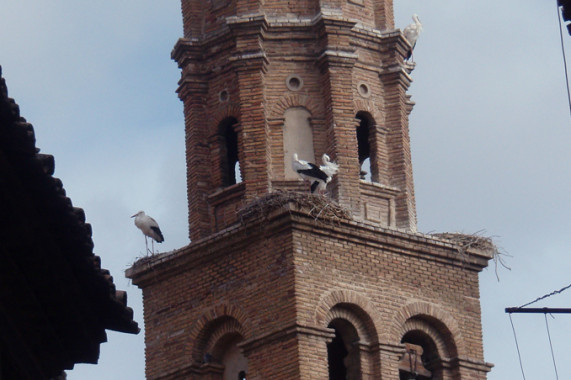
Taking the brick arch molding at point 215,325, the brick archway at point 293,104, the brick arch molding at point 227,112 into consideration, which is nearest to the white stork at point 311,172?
the brick archway at point 293,104

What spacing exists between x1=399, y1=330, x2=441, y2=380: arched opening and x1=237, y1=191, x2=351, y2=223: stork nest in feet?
7.49

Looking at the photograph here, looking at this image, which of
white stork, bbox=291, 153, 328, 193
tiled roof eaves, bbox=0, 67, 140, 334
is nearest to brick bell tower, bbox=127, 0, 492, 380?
white stork, bbox=291, 153, 328, 193

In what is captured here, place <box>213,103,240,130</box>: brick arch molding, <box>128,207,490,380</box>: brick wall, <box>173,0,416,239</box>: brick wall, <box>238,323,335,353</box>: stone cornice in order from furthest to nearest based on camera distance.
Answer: <box>213,103,240,130</box>: brick arch molding < <box>173,0,416,239</box>: brick wall < <box>128,207,490,380</box>: brick wall < <box>238,323,335,353</box>: stone cornice

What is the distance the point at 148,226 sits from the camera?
97.8 feet

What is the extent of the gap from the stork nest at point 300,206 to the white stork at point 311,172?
27 cm

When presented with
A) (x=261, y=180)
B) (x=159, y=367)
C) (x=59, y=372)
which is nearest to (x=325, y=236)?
(x=261, y=180)

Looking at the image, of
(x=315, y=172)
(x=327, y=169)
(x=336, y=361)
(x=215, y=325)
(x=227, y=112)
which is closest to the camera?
(x=315, y=172)

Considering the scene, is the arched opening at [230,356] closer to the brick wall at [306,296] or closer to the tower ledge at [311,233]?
the brick wall at [306,296]

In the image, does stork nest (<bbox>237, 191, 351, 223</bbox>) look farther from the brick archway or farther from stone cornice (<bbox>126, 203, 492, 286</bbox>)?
the brick archway

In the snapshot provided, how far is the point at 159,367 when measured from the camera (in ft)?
96.1

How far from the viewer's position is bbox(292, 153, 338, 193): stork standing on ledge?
92.9 ft

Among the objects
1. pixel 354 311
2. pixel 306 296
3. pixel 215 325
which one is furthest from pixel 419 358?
pixel 215 325

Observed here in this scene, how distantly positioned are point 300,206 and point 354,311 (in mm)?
1812

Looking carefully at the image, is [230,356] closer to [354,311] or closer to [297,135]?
[354,311]
